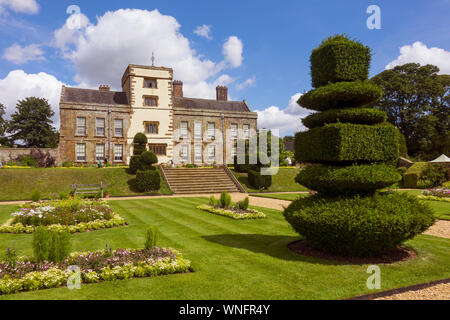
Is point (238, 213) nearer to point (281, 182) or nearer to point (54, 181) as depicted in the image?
point (281, 182)

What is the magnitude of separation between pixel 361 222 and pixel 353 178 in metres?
1.04

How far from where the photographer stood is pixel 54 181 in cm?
2414

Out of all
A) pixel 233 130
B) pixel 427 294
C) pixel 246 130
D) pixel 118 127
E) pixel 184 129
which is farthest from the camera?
pixel 246 130

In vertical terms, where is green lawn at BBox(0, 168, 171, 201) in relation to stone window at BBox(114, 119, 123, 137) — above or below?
below

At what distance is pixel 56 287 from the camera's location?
17.4ft

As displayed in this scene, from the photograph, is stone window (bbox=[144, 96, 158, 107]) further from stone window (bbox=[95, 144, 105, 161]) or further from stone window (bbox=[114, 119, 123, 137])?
stone window (bbox=[95, 144, 105, 161])

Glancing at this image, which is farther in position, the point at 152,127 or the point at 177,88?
the point at 177,88

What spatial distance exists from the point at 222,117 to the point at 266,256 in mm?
32198

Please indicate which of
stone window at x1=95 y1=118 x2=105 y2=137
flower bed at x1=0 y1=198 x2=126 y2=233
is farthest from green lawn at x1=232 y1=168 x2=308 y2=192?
flower bed at x1=0 y1=198 x2=126 y2=233

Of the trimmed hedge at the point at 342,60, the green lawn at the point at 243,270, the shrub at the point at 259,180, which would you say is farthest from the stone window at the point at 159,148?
the trimmed hedge at the point at 342,60

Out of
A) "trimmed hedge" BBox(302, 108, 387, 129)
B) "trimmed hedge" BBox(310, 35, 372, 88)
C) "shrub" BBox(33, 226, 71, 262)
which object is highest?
"trimmed hedge" BBox(310, 35, 372, 88)

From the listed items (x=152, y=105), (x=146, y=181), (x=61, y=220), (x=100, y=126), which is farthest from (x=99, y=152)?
(x=61, y=220)

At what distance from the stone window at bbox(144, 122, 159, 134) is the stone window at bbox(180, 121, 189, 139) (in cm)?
307

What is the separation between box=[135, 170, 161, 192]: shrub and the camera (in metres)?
24.5
